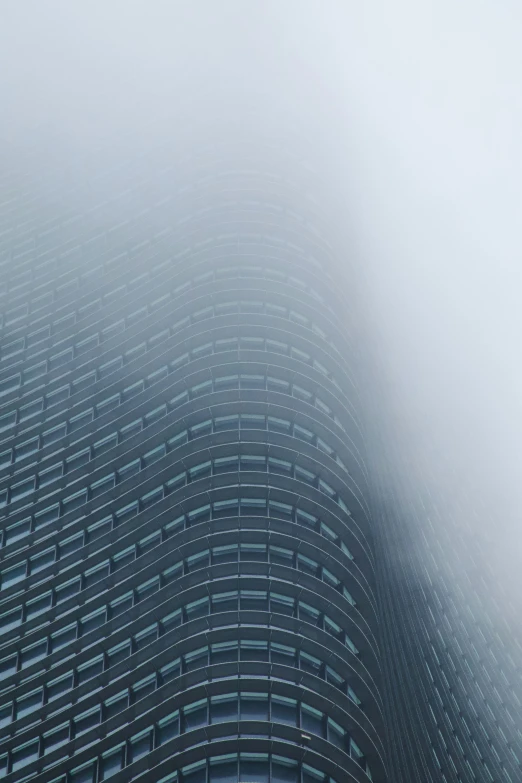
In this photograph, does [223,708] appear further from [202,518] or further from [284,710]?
[202,518]

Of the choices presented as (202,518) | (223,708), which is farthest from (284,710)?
(202,518)

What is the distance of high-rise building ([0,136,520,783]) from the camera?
176 ft

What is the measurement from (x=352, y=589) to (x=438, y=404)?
102720mm

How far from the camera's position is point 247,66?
466 ft

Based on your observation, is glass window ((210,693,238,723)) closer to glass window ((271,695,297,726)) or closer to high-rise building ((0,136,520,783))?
high-rise building ((0,136,520,783))

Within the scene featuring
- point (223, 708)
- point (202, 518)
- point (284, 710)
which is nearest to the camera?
point (223, 708)

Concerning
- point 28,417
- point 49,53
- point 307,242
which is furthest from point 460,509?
point 49,53

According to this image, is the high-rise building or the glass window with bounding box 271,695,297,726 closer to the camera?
the glass window with bounding box 271,695,297,726

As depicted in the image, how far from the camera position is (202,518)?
202 ft

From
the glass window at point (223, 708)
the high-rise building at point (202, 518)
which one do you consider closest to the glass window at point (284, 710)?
the high-rise building at point (202, 518)

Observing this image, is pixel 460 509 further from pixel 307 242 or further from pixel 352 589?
pixel 352 589

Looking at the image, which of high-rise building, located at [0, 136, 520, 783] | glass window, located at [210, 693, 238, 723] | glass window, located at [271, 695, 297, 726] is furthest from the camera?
high-rise building, located at [0, 136, 520, 783]

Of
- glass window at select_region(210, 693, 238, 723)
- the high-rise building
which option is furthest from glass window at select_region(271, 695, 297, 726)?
glass window at select_region(210, 693, 238, 723)

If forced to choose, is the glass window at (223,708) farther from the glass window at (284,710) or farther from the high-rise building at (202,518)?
the glass window at (284,710)
